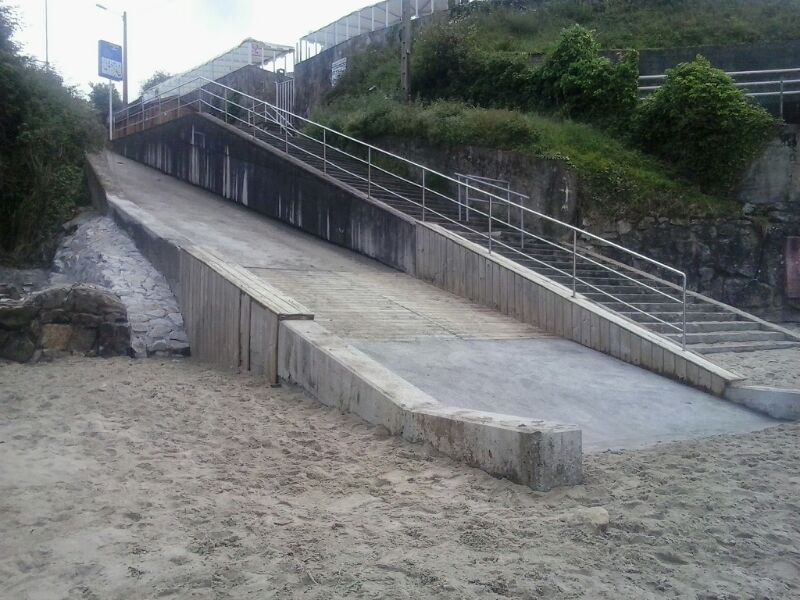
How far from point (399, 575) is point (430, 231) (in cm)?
1004

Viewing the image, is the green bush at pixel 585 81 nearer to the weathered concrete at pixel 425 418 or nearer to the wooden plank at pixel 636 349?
the wooden plank at pixel 636 349

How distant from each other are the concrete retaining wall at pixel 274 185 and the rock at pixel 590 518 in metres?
9.41

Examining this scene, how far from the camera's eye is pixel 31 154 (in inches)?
550

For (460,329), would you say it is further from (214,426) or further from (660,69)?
(660,69)

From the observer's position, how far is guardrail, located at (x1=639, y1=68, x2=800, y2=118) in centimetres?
1538

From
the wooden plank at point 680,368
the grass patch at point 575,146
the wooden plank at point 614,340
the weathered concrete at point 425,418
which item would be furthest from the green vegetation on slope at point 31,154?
the wooden plank at point 680,368

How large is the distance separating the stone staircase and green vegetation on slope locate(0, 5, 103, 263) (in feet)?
16.4

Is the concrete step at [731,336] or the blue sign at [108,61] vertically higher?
the blue sign at [108,61]

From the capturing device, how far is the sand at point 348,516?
373 cm

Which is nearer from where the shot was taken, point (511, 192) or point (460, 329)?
point (460, 329)

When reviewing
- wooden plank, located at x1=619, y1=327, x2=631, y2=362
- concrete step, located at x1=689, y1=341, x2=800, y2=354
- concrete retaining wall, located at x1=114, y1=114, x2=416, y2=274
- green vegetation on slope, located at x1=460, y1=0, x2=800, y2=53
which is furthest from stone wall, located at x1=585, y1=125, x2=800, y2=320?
green vegetation on slope, located at x1=460, y1=0, x2=800, y2=53

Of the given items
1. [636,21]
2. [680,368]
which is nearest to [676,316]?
[680,368]

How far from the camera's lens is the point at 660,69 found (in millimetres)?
18172

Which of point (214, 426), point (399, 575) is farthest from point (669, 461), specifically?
point (214, 426)
